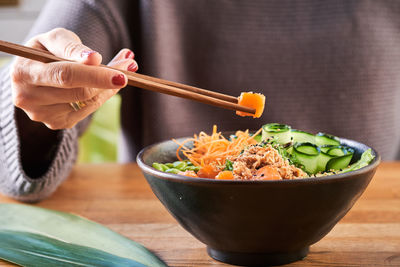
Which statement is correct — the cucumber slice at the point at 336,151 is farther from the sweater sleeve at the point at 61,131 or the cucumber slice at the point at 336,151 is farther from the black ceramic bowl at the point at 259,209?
the sweater sleeve at the point at 61,131

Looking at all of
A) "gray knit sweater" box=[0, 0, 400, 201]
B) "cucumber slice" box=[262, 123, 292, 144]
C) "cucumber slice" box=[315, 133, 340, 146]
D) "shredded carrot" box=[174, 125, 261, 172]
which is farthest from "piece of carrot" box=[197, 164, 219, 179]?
"gray knit sweater" box=[0, 0, 400, 201]

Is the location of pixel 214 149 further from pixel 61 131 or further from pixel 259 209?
pixel 61 131

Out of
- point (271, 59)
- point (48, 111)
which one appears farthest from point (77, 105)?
point (271, 59)

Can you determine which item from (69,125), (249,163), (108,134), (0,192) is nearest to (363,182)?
(249,163)

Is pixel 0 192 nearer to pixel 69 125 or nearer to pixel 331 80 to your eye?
pixel 69 125

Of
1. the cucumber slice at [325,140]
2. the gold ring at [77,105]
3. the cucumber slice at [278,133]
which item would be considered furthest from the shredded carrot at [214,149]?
the gold ring at [77,105]

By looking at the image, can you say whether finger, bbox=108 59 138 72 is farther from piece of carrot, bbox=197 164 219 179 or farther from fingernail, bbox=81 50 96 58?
piece of carrot, bbox=197 164 219 179
